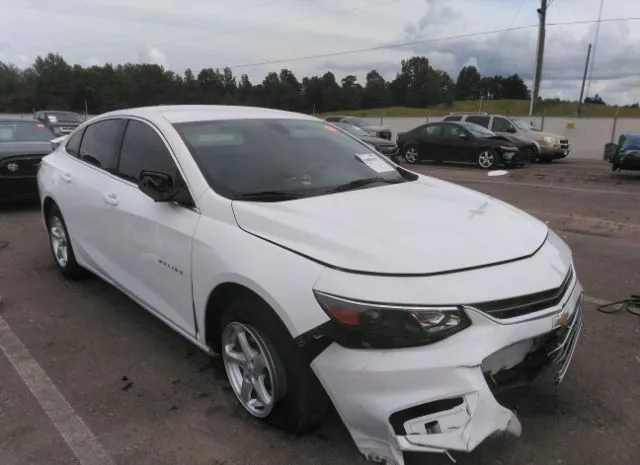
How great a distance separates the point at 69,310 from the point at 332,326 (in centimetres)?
305

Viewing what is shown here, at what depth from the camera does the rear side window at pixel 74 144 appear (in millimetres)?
5008

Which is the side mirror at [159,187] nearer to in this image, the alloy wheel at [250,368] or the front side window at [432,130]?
the alloy wheel at [250,368]

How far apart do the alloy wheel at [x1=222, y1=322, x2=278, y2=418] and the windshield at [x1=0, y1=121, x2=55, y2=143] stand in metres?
8.16

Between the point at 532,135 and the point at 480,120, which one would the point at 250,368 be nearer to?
the point at 532,135

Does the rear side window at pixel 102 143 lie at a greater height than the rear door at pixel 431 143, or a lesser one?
greater

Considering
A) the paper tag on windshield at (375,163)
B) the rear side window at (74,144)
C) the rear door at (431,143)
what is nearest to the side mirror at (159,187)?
the paper tag on windshield at (375,163)

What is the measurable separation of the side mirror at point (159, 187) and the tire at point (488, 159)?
15.8 metres

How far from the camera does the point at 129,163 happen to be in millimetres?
3996

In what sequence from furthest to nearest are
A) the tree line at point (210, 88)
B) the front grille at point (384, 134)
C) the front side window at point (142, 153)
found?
the tree line at point (210, 88) < the front grille at point (384, 134) < the front side window at point (142, 153)

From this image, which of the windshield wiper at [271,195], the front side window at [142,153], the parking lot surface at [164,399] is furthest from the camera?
the front side window at [142,153]

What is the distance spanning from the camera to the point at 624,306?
4.64m

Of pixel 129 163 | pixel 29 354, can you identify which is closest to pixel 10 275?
pixel 29 354

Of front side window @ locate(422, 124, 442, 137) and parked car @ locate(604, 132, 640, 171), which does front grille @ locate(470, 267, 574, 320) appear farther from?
front side window @ locate(422, 124, 442, 137)

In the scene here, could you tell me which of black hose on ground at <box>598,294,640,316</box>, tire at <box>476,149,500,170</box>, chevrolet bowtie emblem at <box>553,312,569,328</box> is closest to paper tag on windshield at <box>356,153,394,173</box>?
chevrolet bowtie emblem at <box>553,312,569,328</box>
